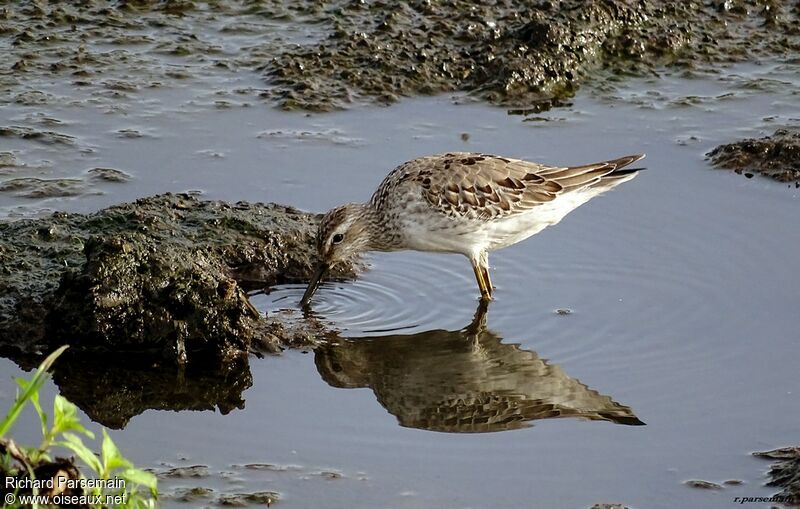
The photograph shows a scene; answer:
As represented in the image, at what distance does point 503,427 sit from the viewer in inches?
279

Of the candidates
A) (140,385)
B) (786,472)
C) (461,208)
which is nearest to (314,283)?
(461,208)

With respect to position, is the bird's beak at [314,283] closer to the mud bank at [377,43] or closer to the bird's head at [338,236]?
the bird's head at [338,236]

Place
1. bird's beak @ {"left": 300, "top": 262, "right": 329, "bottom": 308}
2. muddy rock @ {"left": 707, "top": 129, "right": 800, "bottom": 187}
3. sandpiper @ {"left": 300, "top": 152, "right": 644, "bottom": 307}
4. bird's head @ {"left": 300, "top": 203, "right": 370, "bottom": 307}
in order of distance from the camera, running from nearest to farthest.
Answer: bird's beak @ {"left": 300, "top": 262, "right": 329, "bottom": 308} < bird's head @ {"left": 300, "top": 203, "right": 370, "bottom": 307} < sandpiper @ {"left": 300, "top": 152, "right": 644, "bottom": 307} < muddy rock @ {"left": 707, "top": 129, "right": 800, "bottom": 187}

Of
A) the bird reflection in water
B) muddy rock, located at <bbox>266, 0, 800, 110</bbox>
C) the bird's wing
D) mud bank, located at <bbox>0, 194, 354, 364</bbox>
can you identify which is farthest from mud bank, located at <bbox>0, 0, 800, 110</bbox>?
the bird reflection in water

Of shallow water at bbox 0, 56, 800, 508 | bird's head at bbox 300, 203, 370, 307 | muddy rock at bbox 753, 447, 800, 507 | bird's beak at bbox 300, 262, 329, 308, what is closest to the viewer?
muddy rock at bbox 753, 447, 800, 507

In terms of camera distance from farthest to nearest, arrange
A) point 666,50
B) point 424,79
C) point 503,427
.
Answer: point 666,50
point 424,79
point 503,427

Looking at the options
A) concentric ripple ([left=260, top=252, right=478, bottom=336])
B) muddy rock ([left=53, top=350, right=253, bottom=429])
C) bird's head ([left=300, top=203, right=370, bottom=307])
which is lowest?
muddy rock ([left=53, top=350, right=253, bottom=429])

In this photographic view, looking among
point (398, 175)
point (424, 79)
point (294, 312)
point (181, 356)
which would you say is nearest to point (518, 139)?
point (424, 79)

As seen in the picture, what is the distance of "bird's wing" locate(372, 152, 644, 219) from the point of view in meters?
8.96

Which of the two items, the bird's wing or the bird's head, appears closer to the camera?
the bird's head

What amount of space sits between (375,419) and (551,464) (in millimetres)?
1021

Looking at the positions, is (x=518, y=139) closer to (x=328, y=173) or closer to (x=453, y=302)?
(x=328, y=173)

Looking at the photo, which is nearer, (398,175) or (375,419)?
(375,419)

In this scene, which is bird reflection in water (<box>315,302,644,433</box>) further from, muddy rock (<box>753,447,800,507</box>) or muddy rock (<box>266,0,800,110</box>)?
muddy rock (<box>266,0,800,110</box>)
